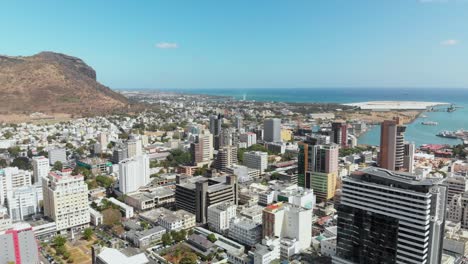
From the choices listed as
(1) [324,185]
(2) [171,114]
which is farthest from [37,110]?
(1) [324,185]

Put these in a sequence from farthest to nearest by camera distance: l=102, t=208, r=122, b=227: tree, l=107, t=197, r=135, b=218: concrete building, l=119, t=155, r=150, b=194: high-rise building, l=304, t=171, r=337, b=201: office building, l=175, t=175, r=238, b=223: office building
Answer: l=119, t=155, r=150, b=194: high-rise building < l=304, t=171, r=337, b=201: office building < l=107, t=197, r=135, b=218: concrete building < l=102, t=208, r=122, b=227: tree < l=175, t=175, r=238, b=223: office building

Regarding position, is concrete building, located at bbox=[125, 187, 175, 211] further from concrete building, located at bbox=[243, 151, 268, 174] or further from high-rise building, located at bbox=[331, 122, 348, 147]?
high-rise building, located at bbox=[331, 122, 348, 147]

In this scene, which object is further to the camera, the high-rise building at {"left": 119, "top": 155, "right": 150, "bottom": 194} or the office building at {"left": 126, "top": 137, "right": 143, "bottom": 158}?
the office building at {"left": 126, "top": 137, "right": 143, "bottom": 158}

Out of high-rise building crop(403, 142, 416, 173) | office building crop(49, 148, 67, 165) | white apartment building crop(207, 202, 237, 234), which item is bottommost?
white apartment building crop(207, 202, 237, 234)

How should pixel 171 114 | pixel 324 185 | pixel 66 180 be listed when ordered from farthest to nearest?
pixel 171 114, pixel 324 185, pixel 66 180

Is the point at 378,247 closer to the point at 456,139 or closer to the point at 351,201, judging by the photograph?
the point at 351,201

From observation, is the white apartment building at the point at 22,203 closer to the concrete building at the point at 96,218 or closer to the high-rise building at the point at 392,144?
the concrete building at the point at 96,218

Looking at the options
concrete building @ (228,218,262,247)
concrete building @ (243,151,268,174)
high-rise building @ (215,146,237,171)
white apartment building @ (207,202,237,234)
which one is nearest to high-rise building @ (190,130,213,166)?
high-rise building @ (215,146,237,171)
